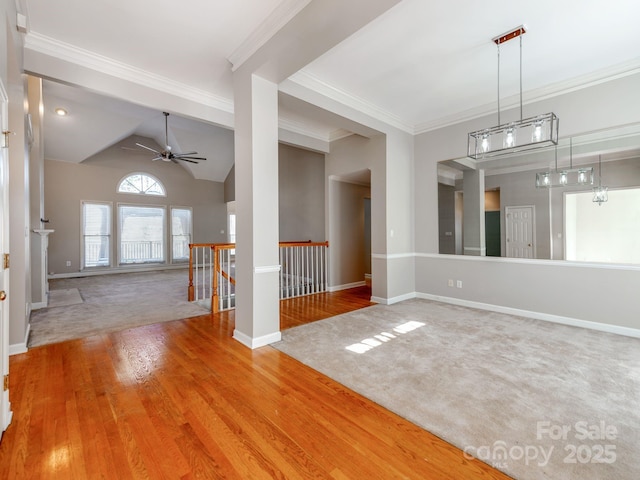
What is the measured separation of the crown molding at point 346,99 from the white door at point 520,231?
214cm

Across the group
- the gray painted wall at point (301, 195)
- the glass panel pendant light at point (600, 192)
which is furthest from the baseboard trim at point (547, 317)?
the gray painted wall at point (301, 195)

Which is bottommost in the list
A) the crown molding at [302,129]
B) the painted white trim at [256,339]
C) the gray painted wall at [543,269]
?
the painted white trim at [256,339]

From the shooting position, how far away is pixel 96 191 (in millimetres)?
8109

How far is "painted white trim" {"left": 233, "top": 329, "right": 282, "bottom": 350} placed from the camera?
2.93 metres

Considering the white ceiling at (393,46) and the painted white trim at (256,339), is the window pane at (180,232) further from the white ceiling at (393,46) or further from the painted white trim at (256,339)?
the painted white trim at (256,339)

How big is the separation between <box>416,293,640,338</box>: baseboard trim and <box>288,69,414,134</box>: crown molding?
116 inches

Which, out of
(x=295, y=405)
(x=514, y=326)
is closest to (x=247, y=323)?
(x=295, y=405)

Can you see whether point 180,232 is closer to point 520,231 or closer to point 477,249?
point 477,249

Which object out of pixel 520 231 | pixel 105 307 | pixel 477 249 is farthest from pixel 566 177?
pixel 105 307

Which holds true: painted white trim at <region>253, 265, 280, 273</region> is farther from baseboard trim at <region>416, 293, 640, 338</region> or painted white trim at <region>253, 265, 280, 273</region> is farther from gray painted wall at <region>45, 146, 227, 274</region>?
gray painted wall at <region>45, 146, 227, 274</region>

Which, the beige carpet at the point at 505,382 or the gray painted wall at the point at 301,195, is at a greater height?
the gray painted wall at the point at 301,195

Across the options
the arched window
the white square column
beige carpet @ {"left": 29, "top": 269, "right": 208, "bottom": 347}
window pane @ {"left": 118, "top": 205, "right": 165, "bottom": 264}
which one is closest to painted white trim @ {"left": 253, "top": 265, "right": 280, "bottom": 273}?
the white square column

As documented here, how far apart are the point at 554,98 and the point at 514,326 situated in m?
2.93

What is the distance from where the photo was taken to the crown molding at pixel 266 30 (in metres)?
2.28
